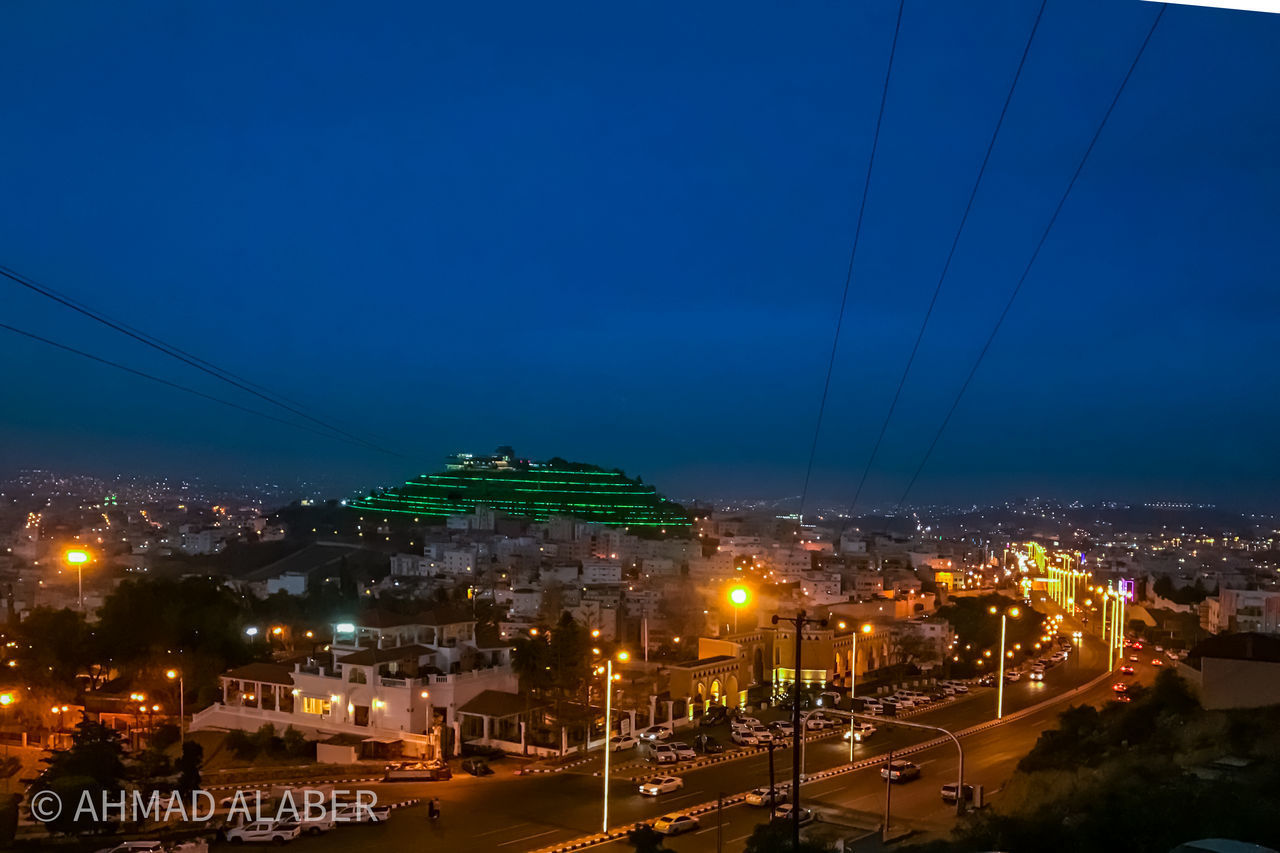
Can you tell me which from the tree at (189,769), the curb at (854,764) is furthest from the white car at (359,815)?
the curb at (854,764)

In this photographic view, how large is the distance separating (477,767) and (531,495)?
37018 millimetres

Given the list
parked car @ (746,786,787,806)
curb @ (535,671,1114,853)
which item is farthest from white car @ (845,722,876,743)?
parked car @ (746,786,787,806)

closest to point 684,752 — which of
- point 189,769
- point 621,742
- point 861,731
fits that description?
point 621,742

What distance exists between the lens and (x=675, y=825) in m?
7.52

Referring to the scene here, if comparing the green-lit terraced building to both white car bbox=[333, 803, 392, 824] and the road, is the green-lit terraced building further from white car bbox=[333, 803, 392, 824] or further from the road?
white car bbox=[333, 803, 392, 824]

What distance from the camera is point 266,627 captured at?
18.2 meters


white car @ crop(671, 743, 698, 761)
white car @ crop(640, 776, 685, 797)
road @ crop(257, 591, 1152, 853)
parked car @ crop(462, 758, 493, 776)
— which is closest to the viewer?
road @ crop(257, 591, 1152, 853)

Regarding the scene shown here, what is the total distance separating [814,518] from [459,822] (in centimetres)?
5451

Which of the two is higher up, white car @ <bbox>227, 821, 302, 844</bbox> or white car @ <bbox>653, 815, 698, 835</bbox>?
white car @ <bbox>653, 815, 698, 835</bbox>

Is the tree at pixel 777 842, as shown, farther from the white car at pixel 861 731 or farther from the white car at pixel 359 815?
the white car at pixel 861 731

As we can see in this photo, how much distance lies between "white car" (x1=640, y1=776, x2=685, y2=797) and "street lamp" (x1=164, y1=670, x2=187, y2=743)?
18.5 feet

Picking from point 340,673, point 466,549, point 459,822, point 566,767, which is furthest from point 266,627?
point 466,549

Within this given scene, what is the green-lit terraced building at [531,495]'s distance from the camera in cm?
4603

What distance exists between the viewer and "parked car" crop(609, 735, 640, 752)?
36.7 feet
